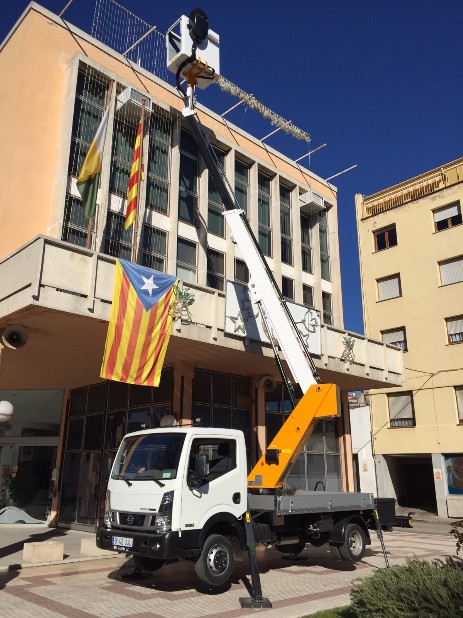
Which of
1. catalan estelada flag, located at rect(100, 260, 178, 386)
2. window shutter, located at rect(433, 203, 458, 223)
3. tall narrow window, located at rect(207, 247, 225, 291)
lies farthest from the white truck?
window shutter, located at rect(433, 203, 458, 223)

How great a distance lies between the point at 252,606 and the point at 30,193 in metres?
13.7

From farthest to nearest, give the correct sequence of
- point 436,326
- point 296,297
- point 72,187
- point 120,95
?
point 436,326 < point 296,297 < point 120,95 < point 72,187

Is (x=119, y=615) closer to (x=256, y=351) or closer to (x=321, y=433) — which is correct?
(x=256, y=351)

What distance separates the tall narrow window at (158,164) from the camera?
20.1 meters

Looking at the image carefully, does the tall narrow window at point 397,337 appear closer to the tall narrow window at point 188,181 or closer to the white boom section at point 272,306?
Answer: the tall narrow window at point 188,181

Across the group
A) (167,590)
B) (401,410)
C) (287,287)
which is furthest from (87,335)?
(401,410)

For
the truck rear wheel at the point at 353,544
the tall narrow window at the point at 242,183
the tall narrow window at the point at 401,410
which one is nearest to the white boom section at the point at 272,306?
the truck rear wheel at the point at 353,544

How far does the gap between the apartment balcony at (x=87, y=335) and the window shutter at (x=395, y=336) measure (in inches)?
420

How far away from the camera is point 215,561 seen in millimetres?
9117

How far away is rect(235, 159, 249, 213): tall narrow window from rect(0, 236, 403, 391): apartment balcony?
751 cm

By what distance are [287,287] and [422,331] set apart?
1124cm

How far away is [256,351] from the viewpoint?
634 inches

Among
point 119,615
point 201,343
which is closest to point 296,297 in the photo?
point 201,343

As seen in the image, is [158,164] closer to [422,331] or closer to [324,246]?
[324,246]
